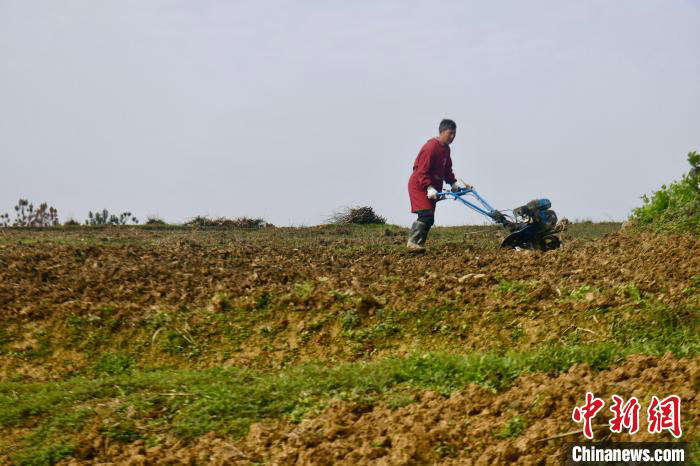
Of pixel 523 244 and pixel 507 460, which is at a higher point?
pixel 523 244

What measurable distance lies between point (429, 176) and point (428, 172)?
0.06 metres

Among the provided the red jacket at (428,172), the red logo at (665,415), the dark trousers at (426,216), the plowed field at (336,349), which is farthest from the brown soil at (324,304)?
the red logo at (665,415)

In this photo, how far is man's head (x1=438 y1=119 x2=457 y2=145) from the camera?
12852 millimetres

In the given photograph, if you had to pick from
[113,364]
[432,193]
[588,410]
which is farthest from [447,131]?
[588,410]

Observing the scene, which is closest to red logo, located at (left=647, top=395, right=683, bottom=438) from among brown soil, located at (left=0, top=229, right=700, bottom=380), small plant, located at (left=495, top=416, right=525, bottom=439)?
small plant, located at (left=495, top=416, right=525, bottom=439)

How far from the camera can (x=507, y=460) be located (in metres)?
5.20

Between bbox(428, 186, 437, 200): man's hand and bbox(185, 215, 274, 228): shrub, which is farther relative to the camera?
bbox(185, 215, 274, 228): shrub

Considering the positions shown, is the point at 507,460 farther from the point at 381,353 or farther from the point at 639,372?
the point at 381,353

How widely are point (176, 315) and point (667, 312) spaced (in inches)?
195

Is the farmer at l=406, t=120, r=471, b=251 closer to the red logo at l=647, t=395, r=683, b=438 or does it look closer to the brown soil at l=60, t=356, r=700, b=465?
the brown soil at l=60, t=356, r=700, b=465

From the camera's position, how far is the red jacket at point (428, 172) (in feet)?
41.8

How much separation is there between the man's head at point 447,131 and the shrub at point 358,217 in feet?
20.3

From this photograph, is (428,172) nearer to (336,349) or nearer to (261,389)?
(336,349)

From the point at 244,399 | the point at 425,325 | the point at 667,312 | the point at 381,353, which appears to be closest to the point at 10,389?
the point at 244,399
